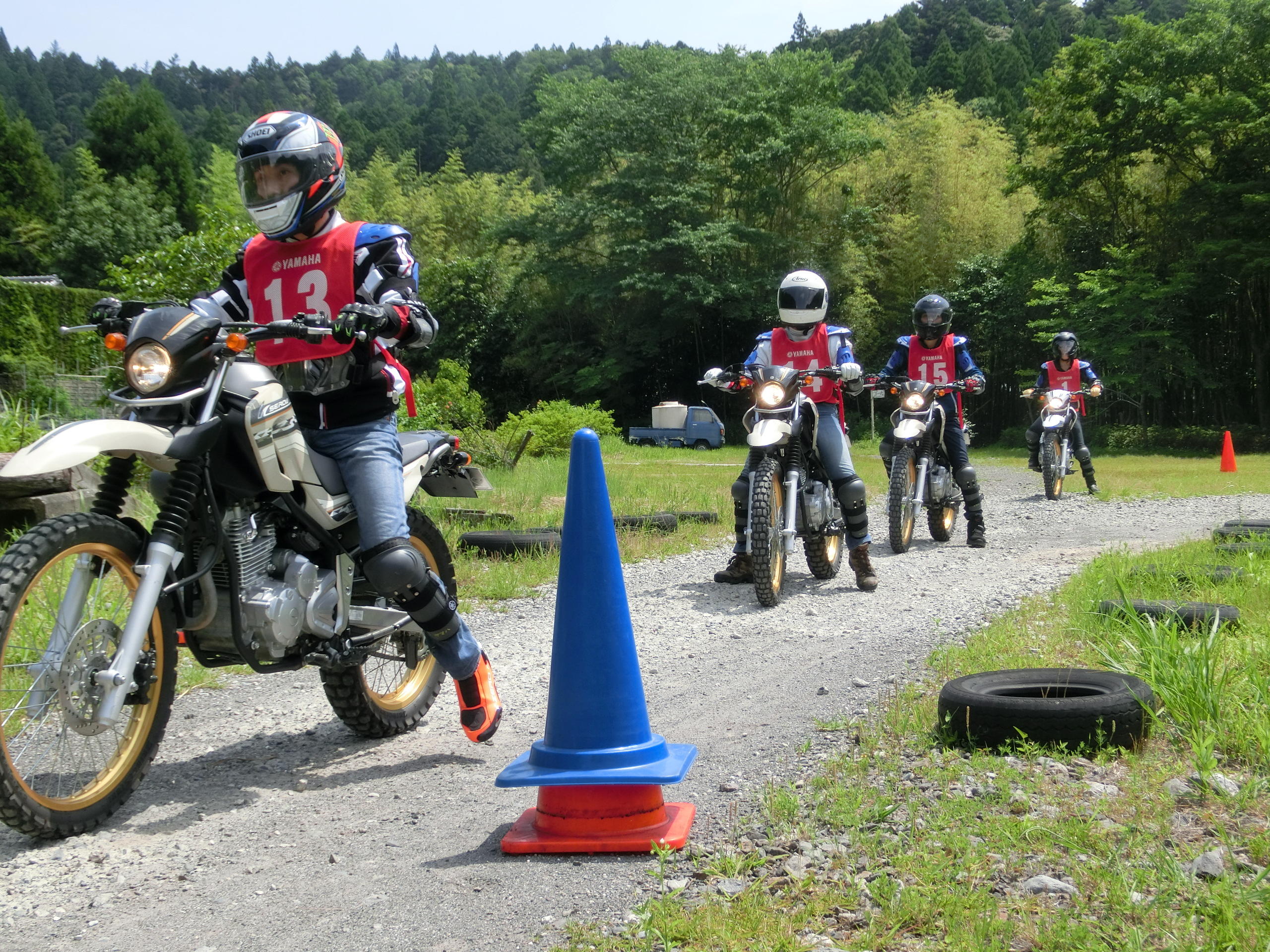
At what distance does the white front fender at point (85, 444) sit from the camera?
3.37m

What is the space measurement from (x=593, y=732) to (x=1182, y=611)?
3515 millimetres

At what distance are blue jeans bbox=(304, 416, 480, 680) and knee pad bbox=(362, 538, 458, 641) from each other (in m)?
0.04

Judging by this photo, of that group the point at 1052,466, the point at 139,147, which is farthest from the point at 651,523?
the point at 139,147

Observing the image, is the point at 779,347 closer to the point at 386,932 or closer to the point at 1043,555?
the point at 1043,555

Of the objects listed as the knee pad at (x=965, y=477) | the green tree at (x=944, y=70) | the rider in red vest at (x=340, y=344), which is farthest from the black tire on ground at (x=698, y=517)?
the green tree at (x=944, y=70)

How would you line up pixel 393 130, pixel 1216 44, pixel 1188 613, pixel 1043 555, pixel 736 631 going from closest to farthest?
pixel 1188 613, pixel 736 631, pixel 1043 555, pixel 1216 44, pixel 393 130

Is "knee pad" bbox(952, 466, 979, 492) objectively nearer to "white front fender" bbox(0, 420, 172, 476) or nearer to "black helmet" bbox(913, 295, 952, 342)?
"black helmet" bbox(913, 295, 952, 342)

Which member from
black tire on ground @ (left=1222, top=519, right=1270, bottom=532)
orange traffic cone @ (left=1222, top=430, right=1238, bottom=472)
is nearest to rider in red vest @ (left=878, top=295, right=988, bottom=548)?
black tire on ground @ (left=1222, top=519, right=1270, bottom=532)

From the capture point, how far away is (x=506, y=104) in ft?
425

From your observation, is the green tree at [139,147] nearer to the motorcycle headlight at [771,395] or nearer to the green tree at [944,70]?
the green tree at [944,70]

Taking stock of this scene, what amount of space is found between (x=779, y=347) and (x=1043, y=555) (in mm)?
3172

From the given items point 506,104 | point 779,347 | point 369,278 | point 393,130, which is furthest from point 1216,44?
point 506,104

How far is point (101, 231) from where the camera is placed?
5909cm

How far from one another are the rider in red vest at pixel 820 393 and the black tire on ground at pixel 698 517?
353cm
